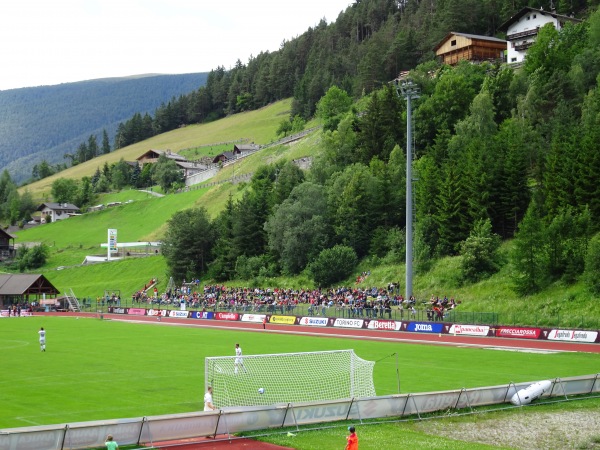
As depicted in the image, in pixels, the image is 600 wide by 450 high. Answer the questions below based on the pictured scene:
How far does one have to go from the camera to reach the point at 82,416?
77.4ft

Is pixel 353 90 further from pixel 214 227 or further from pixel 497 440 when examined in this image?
pixel 497 440

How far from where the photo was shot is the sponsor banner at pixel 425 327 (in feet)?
178

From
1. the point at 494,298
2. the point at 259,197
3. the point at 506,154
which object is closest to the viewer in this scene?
the point at 494,298

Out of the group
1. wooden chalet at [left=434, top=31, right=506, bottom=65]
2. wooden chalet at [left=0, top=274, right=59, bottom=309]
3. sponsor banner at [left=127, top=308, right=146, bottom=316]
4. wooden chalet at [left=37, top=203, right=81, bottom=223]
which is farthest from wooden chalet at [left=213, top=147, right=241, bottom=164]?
sponsor banner at [left=127, top=308, right=146, bottom=316]

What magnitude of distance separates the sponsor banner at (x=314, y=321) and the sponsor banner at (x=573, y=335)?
20.1 meters

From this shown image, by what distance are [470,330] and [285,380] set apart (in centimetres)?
2598

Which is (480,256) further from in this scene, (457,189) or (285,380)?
(285,380)

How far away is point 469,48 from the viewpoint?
400ft

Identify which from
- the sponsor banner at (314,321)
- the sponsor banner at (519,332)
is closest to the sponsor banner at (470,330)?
the sponsor banner at (519,332)

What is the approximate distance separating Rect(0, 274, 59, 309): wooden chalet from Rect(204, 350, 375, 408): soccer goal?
226 feet

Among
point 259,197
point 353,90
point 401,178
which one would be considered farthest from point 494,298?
point 353,90

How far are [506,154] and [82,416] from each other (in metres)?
59.2

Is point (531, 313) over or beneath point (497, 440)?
beneath

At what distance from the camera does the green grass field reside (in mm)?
25656
